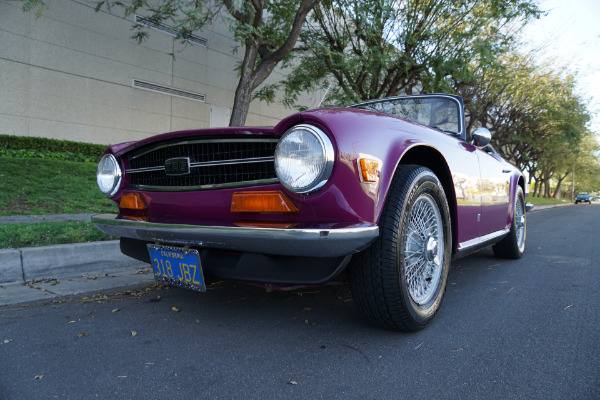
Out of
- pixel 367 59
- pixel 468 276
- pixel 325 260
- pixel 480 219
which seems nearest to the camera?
pixel 325 260

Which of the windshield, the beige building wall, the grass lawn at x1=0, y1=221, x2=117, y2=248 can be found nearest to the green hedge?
the beige building wall

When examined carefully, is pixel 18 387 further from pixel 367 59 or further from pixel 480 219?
pixel 367 59

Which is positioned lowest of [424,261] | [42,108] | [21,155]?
[424,261]

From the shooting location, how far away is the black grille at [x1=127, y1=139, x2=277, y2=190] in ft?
6.24

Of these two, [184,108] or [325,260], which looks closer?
[325,260]

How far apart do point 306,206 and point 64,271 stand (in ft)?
8.27

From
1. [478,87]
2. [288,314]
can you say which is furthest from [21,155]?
[478,87]

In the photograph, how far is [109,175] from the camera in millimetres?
2488

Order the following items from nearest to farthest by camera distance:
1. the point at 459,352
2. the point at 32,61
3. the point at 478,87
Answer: the point at 459,352 → the point at 32,61 → the point at 478,87

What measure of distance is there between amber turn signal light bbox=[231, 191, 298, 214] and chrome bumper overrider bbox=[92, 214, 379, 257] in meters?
0.16

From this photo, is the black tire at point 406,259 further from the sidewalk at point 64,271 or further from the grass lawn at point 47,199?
the grass lawn at point 47,199

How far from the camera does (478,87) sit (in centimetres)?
1514

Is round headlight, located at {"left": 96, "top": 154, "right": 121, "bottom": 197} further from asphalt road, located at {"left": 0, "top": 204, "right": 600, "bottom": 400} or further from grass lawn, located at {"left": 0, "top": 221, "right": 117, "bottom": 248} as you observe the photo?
grass lawn, located at {"left": 0, "top": 221, "right": 117, "bottom": 248}

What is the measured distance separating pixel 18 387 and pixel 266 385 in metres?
0.91
